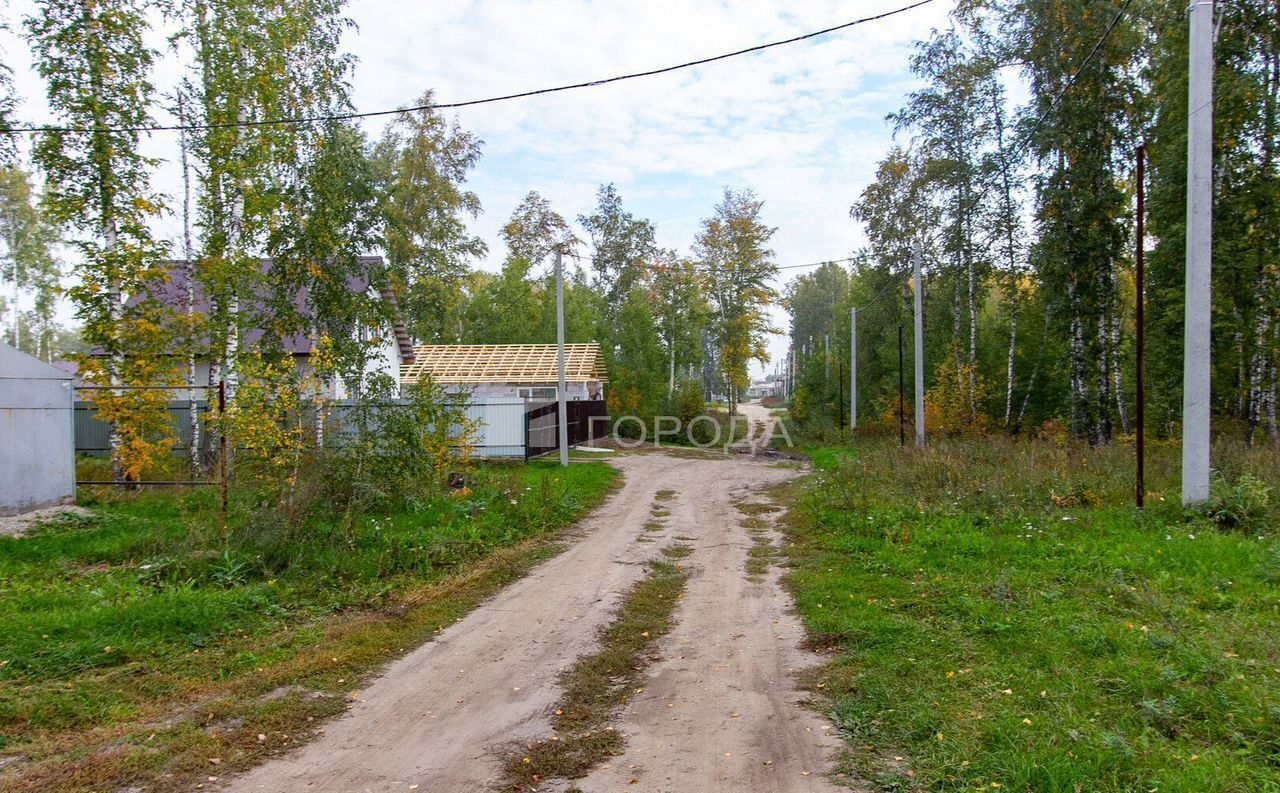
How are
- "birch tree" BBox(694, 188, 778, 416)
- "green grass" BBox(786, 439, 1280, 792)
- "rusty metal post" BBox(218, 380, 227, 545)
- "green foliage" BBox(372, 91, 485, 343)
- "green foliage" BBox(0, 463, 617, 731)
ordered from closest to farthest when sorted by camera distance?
"green grass" BBox(786, 439, 1280, 792)
"green foliage" BBox(0, 463, 617, 731)
"rusty metal post" BBox(218, 380, 227, 545)
"green foliage" BBox(372, 91, 485, 343)
"birch tree" BBox(694, 188, 778, 416)

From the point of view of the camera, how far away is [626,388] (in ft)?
125

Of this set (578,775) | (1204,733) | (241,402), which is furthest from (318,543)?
(1204,733)

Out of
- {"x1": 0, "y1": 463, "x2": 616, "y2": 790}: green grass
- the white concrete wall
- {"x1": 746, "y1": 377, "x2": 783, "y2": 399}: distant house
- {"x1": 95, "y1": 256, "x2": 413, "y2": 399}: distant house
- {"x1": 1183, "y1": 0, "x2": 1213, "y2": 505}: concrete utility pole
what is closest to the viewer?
{"x1": 0, "y1": 463, "x2": 616, "y2": 790}: green grass

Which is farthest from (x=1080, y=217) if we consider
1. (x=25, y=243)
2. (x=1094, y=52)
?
(x=25, y=243)

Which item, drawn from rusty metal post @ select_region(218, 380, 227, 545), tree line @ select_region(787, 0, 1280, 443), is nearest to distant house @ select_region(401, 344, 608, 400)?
tree line @ select_region(787, 0, 1280, 443)

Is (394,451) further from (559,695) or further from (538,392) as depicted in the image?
(538,392)

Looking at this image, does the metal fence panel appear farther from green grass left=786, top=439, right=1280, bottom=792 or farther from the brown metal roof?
green grass left=786, top=439, right=1280, bottom=792

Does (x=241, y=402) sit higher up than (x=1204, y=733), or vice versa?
(x=241, y=402)

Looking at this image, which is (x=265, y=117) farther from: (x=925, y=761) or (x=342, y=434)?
(x=925, y=761)

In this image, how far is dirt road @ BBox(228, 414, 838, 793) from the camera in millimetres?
4074

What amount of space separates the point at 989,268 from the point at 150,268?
25087mm

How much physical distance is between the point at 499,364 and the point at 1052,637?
28.0 metres

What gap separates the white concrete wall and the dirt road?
7898 mm

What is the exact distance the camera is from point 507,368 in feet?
103
